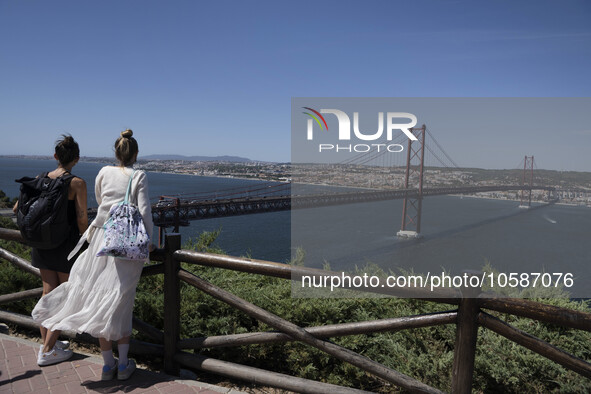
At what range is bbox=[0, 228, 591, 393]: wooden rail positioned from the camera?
1.69 meters

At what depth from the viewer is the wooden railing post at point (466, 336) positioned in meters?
1.79

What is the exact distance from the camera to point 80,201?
2316mm

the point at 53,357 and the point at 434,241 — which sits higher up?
the point at 53,357

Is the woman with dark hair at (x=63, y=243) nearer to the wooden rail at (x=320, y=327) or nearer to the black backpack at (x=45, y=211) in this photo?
the black backpack at (x=45, y=211)

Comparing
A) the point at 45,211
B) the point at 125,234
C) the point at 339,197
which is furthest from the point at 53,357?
the point at 339,197

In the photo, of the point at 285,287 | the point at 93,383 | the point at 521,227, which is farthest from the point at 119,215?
the point at 521,227

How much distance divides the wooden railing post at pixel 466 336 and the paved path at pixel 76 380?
3.91ft

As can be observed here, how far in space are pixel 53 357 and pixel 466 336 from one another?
2365mm

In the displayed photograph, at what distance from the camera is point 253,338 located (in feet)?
7.74

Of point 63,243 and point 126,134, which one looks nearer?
point 126,134

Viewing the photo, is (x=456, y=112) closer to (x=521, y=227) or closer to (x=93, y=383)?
(x=93, y=383)

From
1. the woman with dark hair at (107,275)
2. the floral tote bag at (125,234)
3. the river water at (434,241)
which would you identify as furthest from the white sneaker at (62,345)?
the river water at (434,241)

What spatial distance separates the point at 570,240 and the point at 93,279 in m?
50.0

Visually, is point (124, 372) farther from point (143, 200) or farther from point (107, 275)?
point (143, 200)
